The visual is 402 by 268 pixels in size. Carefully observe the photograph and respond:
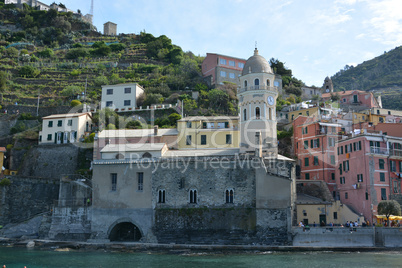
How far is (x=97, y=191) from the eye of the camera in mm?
42062

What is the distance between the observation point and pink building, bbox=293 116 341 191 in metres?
49.5

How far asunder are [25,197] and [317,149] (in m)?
33.6

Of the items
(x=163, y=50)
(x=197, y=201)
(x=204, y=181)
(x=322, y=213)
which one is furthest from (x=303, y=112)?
(x=163, y=50)

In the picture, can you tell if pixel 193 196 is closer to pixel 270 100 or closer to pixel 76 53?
pixel 270 100

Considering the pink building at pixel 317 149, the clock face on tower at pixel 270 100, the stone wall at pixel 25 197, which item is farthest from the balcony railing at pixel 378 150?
the stone wall at pixel 25 197

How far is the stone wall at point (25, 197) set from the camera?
153 ft

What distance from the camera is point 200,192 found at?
40594 millimetres

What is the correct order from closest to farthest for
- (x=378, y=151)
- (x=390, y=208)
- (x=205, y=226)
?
(x=390, y=208)
(x=205, y=226)
(x=378, y=151)

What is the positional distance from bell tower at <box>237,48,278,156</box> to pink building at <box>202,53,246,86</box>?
87.2ft

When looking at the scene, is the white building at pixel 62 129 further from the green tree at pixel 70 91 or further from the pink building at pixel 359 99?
the pink building at pixel 359 99

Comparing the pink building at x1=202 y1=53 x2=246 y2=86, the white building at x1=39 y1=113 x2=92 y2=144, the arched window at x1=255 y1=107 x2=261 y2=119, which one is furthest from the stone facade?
the pink building at x1=202 y1=53 x2=246 y2=86

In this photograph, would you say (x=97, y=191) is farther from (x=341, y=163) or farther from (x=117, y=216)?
(x=341, y=163)

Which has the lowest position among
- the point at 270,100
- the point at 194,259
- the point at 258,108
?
the point at 194,259

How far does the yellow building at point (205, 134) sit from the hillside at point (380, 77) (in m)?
65.5
